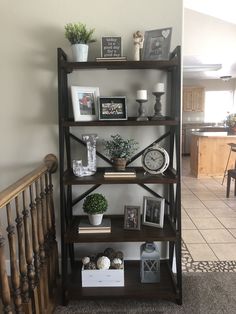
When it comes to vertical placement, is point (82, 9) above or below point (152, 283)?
Answer: above

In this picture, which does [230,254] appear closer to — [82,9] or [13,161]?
[13,161]

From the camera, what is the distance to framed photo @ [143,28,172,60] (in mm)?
1830

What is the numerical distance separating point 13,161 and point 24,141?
0.18m

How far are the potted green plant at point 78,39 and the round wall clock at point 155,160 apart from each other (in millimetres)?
765

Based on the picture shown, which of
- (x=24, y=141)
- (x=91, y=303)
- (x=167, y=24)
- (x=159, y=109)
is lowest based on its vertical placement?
(x=91, y=303)

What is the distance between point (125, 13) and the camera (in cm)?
199

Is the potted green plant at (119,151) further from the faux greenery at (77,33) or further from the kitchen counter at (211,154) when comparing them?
the kitchen counter at (211,154)

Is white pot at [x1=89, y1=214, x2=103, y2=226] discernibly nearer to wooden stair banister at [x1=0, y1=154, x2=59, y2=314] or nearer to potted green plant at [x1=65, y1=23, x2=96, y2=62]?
wooden stair banister at [x1=0, y1=154, x2=59, y2=314]

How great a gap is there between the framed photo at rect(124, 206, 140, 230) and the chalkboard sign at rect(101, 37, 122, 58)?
108cm

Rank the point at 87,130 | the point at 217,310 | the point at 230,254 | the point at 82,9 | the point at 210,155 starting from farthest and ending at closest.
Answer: the point at 210,155
the point at 230,254
the point at 87,130
the point at 82,9
the point at 217,310

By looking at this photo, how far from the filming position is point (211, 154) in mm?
5590

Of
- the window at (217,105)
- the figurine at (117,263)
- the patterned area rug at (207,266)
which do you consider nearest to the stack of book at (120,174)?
the figurine at (117,263)

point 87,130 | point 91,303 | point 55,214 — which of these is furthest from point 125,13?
point 91,303

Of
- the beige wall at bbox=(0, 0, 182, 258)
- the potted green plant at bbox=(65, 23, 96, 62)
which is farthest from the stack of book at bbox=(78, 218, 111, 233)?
the potted green plant at bbox=(65, 23, 96, 62)
